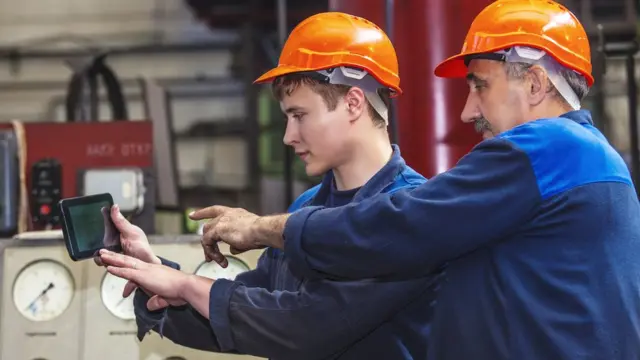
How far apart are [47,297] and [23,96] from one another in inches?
135

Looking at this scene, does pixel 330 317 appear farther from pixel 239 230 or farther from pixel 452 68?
pixel 452 68

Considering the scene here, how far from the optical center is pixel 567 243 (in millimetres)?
904

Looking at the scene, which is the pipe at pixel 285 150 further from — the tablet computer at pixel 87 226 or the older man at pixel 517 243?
the older man at pixel 517 243

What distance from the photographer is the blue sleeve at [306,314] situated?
1027 millimetres

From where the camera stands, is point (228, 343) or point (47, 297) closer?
point (228, 343)

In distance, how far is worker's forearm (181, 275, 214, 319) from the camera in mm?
1072

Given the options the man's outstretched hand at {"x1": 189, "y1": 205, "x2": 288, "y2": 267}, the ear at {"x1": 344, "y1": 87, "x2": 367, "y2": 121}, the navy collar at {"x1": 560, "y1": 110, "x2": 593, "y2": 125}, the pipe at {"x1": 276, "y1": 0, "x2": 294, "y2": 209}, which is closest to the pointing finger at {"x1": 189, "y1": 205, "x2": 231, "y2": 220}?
the man's outstretched hand at {"x1": 189, "y1": 205, "x2": 288, "y2": 267}

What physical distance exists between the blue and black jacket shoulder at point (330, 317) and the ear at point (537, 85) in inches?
8.3

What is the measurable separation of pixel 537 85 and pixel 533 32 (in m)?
0.07

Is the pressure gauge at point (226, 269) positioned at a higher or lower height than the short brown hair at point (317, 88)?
lower

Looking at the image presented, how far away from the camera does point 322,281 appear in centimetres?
105

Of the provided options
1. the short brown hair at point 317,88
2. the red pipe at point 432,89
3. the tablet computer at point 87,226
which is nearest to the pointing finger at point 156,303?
the tablet computer at point 87,226

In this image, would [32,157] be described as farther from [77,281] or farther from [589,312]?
[589,312]

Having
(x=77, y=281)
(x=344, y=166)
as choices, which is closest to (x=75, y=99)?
(x=77, y=281)
